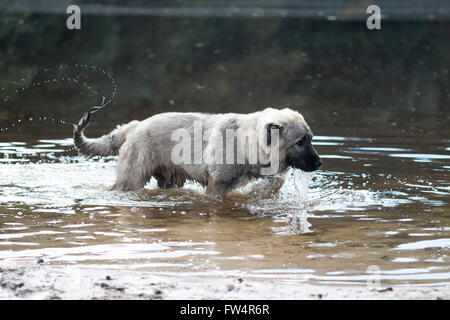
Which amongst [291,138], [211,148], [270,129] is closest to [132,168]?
[211,148]

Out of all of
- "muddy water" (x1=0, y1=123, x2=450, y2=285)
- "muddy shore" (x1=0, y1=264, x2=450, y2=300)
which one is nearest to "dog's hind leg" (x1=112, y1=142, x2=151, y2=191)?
"muddy water" (x1=0, y1=123, x2=450, y2=285)

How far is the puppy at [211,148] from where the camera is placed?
902 centimetres

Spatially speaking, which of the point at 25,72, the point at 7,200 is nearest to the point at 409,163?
the point at 7,200

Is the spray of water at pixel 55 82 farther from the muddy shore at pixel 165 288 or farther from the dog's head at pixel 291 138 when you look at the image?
the muddy shore at pixel 165 288

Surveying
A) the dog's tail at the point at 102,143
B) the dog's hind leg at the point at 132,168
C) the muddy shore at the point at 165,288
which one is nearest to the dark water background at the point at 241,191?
the dog's hind leg at the point at 132,168

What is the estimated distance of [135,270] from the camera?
624cm

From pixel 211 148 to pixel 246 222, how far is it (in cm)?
136

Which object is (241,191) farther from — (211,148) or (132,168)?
(132,168)

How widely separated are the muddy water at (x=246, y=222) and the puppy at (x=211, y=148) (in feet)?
0.99

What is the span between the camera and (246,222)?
27.6 ft

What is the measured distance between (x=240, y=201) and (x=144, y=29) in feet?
84.7

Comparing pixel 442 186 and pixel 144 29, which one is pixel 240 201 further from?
pixel 144 29

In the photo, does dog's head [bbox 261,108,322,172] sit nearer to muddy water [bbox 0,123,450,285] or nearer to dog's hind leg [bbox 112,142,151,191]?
muddy water [bbox 0,123,450,285]

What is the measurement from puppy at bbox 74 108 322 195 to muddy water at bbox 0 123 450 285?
0.30 metres
